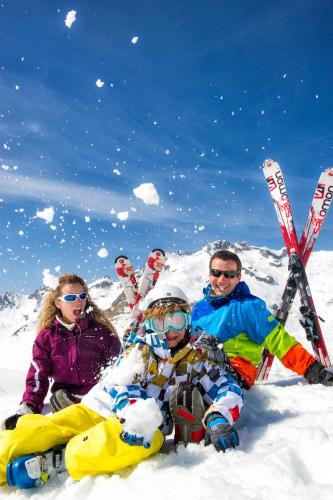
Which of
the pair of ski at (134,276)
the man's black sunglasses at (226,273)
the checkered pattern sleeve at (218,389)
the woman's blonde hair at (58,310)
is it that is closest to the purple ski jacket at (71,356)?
the woman's blonde hair at (58,310)

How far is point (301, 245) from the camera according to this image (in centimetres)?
782

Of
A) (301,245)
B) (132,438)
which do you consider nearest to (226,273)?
(132,438)

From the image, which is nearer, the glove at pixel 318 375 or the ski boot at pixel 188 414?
the ski boot at pixel 188 414

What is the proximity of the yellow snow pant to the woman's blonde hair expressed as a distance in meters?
2.02

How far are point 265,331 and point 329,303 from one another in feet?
664

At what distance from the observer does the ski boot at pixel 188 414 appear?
3.01 m

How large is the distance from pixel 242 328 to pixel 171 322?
1.65m

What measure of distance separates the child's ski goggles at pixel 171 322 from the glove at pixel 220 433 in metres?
0.71

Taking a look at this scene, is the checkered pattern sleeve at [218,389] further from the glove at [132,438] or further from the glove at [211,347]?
the glove at [132,438]

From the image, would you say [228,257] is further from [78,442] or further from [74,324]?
[78,442]

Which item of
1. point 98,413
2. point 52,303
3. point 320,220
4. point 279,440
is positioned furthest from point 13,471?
point 320,220

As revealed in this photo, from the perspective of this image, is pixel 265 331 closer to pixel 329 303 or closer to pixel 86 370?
pixel 86 370

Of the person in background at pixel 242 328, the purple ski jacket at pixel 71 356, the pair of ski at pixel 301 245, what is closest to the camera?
the person in background at pixel 242 328

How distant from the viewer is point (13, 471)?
272cm
